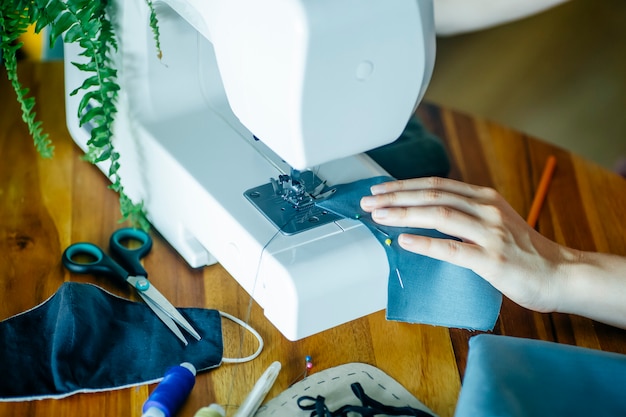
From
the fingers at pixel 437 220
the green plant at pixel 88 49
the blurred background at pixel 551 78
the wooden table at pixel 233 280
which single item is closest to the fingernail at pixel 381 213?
the fingers at pixel 437 220

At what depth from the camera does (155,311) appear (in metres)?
1.32

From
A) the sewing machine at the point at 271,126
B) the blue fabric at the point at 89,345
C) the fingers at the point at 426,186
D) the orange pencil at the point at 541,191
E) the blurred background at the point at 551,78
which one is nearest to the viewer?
the sewing machine at the point at 271,126

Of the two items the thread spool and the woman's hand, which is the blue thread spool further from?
the woman's hand

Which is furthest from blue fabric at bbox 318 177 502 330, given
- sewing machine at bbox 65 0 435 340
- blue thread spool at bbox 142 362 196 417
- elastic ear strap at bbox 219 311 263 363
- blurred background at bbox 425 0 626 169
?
blurred background at bbox 425 0 626 169

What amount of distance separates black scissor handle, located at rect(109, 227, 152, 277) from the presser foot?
225mm

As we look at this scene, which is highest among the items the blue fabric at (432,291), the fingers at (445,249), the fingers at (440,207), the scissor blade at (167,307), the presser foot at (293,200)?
the fingers at (440,207)

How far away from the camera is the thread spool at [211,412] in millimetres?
1109

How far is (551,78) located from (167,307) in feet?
9.09

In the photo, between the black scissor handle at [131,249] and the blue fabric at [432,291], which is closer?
the blue fabric at [432,291]

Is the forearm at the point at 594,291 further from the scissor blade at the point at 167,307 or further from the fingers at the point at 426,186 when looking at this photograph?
the scissor blade at the point at 167,307

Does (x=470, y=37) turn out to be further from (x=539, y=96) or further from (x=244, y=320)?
(x=244, y=320)

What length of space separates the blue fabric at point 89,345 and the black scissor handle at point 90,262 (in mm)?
61

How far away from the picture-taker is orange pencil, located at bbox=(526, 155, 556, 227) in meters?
1.57

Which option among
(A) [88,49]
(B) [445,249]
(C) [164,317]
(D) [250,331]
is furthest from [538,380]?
(A) [88,49]
